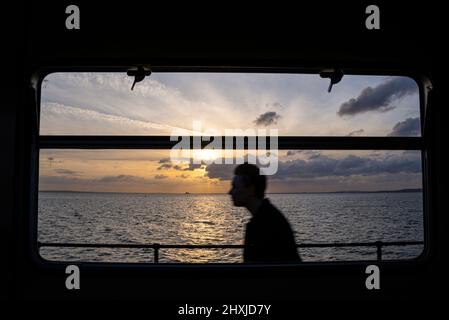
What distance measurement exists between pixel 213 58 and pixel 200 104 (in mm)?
438

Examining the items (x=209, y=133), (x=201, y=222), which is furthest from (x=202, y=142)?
(x=201, y=222)

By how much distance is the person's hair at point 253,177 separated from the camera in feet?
7.23

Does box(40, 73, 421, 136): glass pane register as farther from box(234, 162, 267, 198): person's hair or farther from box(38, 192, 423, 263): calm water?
box(38, 192, 423, 263): calm water

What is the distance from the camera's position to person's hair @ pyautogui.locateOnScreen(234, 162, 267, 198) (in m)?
2.20

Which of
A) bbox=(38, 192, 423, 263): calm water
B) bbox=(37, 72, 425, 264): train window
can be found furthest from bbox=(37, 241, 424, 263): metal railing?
bbox=(38, 192, 423, 263): calm water

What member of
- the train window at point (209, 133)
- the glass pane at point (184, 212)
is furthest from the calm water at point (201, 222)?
the train window at point (209, 133)

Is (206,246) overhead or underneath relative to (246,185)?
underneath

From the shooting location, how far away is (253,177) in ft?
7.41

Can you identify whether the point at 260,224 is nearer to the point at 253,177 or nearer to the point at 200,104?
the point at 253,177

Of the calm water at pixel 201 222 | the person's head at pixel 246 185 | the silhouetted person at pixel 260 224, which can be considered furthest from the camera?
the calm water at pixel 201 222

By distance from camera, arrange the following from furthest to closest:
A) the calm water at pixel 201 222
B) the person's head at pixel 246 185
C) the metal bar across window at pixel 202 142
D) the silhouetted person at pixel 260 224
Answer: the calm water at pixel 201 222 < the metal bar across window at pixel 202 142 < the person's head at pixel 246 185 < the silhouetted person at pixel 260 224

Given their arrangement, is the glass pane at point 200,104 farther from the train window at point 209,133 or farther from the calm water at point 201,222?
the calm water at point 201,222
